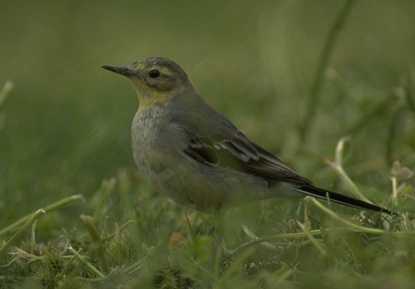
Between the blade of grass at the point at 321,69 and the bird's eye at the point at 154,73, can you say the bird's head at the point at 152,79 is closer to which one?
the bird's eye at the point at 154,73

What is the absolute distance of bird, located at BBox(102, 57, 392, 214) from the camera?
6598mm

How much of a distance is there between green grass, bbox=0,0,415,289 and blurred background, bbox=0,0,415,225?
0.03 metres

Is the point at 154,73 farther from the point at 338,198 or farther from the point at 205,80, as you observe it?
the point at 205,80

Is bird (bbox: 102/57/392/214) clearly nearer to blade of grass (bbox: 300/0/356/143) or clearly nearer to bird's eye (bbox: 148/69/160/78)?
bird's eye (bbox: 148/69/160/78)

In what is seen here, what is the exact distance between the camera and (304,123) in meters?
9.13

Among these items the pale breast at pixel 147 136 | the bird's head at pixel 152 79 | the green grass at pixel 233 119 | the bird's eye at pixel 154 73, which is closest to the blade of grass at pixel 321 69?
the green grass at pixel 233 119

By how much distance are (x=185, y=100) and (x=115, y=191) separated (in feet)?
2.78

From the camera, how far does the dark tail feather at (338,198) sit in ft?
19.2

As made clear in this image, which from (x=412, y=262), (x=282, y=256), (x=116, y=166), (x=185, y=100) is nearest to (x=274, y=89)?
(x=116, y=166)

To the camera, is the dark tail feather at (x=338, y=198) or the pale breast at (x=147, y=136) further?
the pale breast at (x=147, y=136)

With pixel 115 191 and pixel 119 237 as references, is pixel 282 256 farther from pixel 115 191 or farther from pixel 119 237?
pixel 115 191

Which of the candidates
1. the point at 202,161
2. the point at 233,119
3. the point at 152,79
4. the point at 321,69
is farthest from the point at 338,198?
the point at 233,119

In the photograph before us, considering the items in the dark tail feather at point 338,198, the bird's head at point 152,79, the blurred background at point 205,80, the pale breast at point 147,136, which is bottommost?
the blurred background at point 205,80

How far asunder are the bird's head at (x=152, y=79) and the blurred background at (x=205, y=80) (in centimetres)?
93
